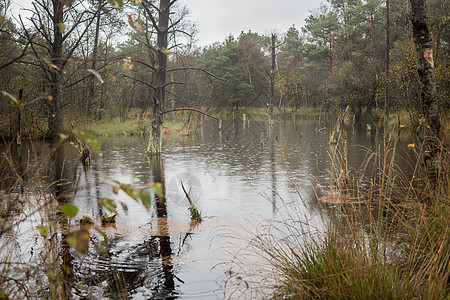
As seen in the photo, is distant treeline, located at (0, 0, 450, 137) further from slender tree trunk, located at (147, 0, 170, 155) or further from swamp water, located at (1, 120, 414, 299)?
swamp water, located at (1, 120, 414, 299)

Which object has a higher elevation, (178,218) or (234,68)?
(234,68)

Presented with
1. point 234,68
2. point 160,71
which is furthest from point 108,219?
point 234,68

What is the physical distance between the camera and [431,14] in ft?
100

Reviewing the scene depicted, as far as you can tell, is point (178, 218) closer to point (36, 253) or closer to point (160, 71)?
point (36, 253)

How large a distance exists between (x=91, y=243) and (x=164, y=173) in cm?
646

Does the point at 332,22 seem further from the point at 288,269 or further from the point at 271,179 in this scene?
the point at 288,269

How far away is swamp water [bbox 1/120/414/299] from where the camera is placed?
417cm

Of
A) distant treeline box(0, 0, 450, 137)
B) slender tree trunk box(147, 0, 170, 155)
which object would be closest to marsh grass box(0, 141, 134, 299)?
slender tree trunk box(147, 0, 170, 155)

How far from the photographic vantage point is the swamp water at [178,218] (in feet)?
13.7

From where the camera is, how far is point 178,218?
701 cm

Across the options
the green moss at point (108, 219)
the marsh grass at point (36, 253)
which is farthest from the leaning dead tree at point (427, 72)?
the green moss at point (108, 219)

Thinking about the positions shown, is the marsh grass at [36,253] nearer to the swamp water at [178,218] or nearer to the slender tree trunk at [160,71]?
the swamp water at [178,218]

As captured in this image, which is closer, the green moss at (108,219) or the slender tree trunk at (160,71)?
the green moss at (108,219)

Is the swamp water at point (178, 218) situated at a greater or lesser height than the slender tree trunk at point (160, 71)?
lesser
